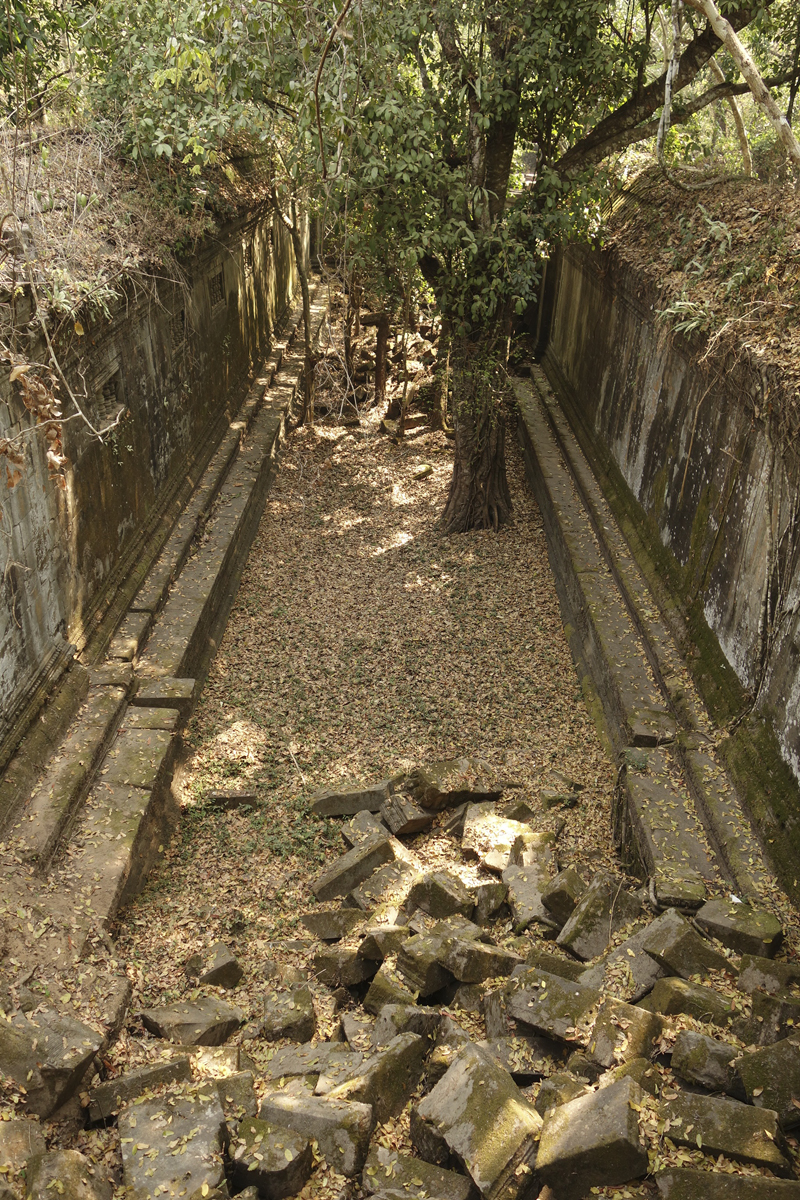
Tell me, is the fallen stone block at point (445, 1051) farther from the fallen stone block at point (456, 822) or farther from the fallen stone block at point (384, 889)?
the fallen stone block at point (456, 822)

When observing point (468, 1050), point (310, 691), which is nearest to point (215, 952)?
point (468, 1050)

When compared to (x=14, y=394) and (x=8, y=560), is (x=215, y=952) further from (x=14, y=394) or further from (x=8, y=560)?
(x=14, y=394)

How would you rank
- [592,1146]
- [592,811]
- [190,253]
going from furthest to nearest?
[190,253] → [592,811] → [592,1146]

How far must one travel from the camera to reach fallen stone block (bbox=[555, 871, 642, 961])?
4.71m

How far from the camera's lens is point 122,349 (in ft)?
25.4

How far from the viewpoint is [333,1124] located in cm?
352

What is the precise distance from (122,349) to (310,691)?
340 centimetres

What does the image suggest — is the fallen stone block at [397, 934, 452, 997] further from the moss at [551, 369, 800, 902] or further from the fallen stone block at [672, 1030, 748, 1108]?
the moss at [551, 369, 800, 902]

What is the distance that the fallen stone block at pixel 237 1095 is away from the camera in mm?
3754

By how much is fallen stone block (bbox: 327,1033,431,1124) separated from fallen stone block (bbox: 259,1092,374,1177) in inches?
3.4

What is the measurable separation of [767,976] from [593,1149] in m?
1.40

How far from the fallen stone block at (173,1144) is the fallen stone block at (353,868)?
1996 millimetres

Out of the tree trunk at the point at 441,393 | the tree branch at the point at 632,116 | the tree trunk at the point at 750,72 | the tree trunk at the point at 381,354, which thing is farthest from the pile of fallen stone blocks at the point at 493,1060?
the tree trunk at the point at 381,354

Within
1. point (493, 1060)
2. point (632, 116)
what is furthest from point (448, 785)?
point (632, 116)
